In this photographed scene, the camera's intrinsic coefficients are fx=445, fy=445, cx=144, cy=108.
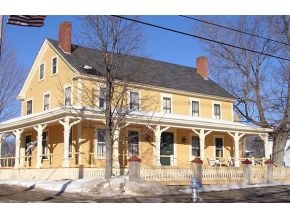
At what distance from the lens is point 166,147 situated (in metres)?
25.6

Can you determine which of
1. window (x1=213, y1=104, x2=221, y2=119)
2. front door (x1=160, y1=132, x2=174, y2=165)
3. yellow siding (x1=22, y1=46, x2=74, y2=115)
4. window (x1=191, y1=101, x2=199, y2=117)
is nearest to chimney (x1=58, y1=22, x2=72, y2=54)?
yellow siding (x1=22, y1=46, x2=74, y2=115)

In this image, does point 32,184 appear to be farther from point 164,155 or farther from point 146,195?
point 164,155

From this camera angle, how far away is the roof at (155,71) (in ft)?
75.5

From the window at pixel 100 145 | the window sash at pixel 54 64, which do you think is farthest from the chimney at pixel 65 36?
the window at pixel 100 145

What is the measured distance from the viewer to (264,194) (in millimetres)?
17062

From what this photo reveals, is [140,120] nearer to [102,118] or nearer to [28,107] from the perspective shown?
[102,118]

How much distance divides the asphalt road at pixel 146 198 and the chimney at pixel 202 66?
47.7 ft

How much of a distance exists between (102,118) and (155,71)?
8335 mm

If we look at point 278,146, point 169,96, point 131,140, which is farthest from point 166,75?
point 278,146

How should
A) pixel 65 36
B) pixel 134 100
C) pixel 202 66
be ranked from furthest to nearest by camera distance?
pixel 202 66, pixel 65 36, pixel 134 100

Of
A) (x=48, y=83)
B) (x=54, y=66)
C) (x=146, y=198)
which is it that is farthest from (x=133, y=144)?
(x=146, y=198)

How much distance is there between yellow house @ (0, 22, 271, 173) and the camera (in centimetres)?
2175

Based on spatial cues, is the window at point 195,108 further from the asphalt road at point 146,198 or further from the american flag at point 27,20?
the american flag at point 27,20

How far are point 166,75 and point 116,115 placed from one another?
9.99 m
